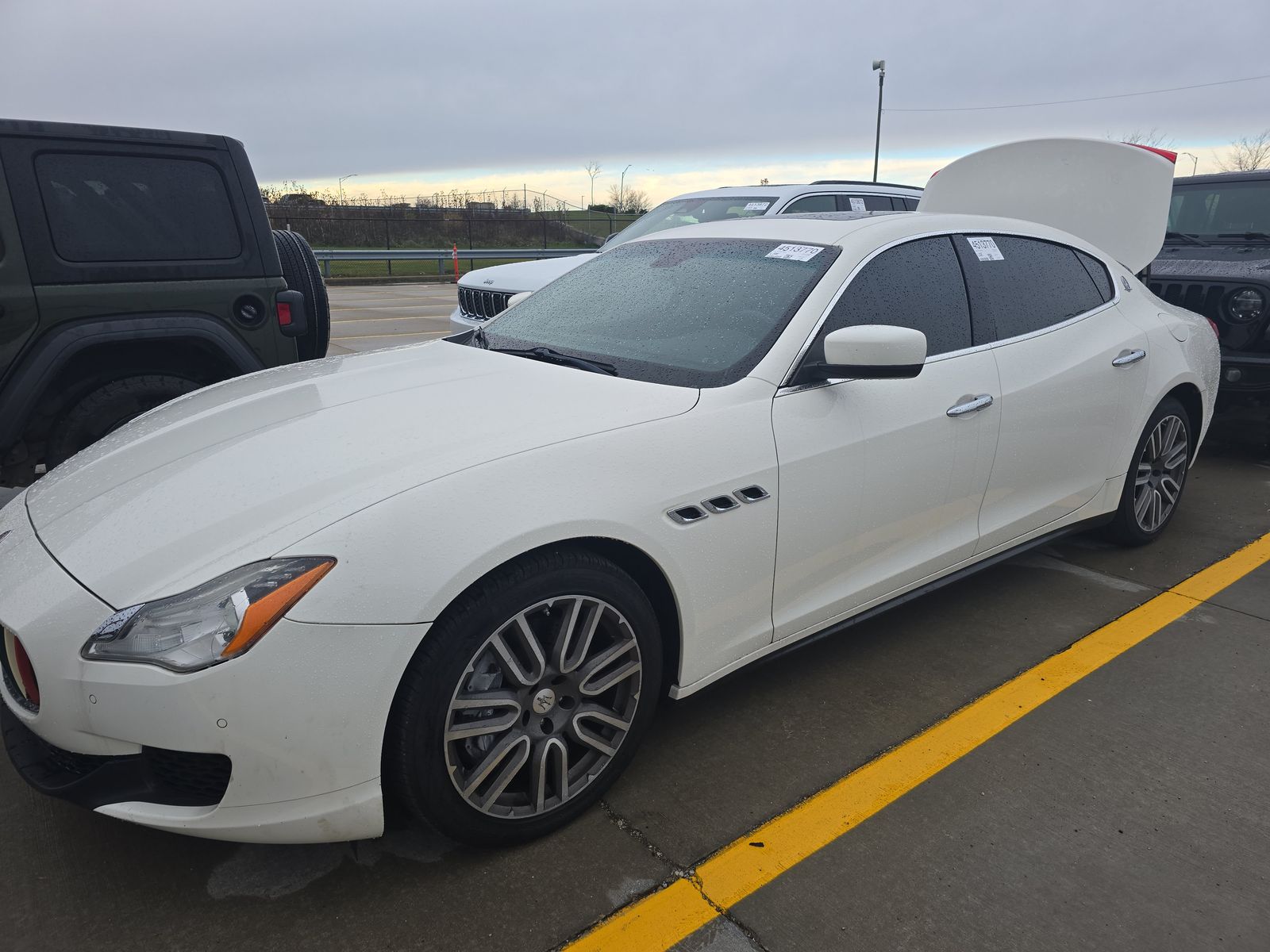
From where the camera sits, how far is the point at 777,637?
8.78 ft

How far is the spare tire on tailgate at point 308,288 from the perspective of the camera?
5.04 metres

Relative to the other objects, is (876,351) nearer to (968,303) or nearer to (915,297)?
(915,297)

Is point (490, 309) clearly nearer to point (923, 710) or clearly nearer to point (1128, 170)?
point (1128, 170)

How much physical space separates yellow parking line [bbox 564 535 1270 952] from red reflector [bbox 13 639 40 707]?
130 centimetres

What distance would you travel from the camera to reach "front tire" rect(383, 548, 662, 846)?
77.3 inches

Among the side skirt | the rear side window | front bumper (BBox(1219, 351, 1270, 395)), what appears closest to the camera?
the side skirt

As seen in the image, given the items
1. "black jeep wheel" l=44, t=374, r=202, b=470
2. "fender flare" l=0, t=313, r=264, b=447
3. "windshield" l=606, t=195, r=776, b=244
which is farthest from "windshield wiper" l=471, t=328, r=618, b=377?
"windshield" l=606, t=195, r=776, b=244

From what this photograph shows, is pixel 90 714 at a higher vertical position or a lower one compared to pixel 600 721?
higher

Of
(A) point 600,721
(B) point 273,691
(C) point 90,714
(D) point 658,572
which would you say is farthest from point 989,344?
(C) point 90,714

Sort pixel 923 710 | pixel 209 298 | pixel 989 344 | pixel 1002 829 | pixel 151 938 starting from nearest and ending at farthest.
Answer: pixel 151 938 → pixel 1002 829 → pixel 923 710 → pixel 989 344 → pixel 209 298

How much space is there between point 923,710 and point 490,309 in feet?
16.8

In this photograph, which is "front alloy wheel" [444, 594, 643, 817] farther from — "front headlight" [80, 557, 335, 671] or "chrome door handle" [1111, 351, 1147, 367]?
"chrome door handle" [1111, 351, 1147, 367]

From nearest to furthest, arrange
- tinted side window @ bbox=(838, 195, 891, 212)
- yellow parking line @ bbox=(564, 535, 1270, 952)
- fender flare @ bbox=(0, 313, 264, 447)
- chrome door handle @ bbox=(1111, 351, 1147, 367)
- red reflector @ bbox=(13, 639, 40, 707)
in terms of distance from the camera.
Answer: red reflector @ bbox=(13, 639, 40, 707) → yellow parking line @ bbox=(564, 535, 1270, 952) → chrome door handle @ bbox=(1111, 351, 1147, 367) → fender flare @ bbox=(0, 313, 264, 447) → tinted side window @ bbox=(838, 195, 891, 212)

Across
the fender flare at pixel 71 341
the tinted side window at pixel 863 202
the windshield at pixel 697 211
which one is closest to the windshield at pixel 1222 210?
the tinted side window at pixel 863 202
